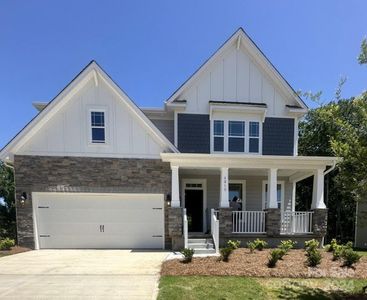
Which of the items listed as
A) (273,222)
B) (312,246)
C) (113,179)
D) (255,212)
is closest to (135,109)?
(113,179)

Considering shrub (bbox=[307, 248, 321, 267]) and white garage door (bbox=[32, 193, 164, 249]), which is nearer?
shrub (bbox=[307, 248, 321, 267])

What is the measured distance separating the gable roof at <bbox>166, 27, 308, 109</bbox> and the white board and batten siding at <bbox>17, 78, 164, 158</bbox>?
110 inches

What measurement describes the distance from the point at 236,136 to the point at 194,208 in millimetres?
3982

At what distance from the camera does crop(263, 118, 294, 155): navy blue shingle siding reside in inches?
531

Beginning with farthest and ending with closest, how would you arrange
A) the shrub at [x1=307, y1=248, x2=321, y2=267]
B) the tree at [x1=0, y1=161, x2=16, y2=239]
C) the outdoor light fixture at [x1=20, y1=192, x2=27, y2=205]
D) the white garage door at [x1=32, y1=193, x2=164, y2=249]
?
the tree at [x1=0, y1=161, x2=16, y2=239] < the white garage door at [x1=32, y1=193, x2=164, y2=249] < the outdoor light fixture at [x1=20, y1=192, x2=27, y2=205] < the shrub at [x1=307, y1=248, x2=321, y2=267]

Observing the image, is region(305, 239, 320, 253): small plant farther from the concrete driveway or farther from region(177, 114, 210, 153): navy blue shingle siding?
region(177, 114, 210, 153): navy blue shingle siding

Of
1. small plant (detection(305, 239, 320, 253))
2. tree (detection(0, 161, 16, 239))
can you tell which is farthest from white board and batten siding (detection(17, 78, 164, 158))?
tree (detection(0, 161, 16, 239))

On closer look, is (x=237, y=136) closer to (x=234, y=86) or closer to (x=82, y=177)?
(x=234, y=86)

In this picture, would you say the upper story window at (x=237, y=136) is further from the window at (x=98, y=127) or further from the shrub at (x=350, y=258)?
the shrub at (x=350, y=258)

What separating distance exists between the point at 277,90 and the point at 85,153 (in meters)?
9.34

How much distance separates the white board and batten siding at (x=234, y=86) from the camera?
13.4 meters

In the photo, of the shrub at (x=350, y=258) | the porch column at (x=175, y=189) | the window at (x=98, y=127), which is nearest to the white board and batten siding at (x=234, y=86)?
the porch column at (x=175, y=189)

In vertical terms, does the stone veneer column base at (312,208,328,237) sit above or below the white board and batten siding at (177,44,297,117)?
below

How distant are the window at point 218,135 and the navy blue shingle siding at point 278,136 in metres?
2.04
